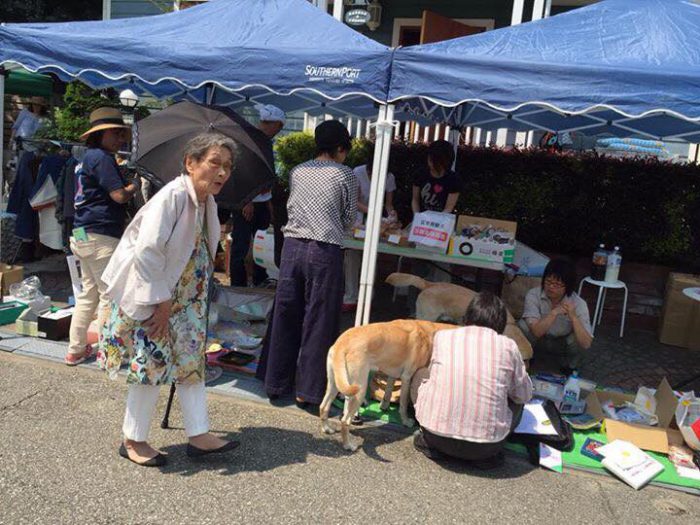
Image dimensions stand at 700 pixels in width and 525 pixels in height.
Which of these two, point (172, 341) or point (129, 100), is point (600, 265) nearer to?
point (172, 341)

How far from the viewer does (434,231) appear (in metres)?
5.25

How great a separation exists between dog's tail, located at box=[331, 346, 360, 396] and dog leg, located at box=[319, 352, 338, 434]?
0.18 feet

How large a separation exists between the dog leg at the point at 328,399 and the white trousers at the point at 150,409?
0.76 m

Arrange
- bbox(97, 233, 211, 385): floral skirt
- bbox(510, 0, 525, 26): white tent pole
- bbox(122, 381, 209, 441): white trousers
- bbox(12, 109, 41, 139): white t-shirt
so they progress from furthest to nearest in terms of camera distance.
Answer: bbox(12, 109, 41, 139): white t-shirt, bbox(510, 0, 525, 26): white tent pole, bbox(122, 381, 209, 441): white trousers, bbox(97, 233, 211, 385): floral skirt

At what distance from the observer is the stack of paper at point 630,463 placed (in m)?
3.50

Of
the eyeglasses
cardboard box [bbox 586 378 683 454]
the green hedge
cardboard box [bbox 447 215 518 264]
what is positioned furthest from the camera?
the green hedge

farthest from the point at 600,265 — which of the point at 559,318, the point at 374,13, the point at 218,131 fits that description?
the point at 374,13

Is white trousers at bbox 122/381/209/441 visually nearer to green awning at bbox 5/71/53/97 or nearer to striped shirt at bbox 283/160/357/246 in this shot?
striped shirt at bbox 283/160/357/246

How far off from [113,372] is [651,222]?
6.36 m

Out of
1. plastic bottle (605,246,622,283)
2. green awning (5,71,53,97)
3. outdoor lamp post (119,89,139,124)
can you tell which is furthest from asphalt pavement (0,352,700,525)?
green awning (5,71,53,97)

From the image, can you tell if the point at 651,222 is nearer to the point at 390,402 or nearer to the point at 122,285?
the point at 390,402

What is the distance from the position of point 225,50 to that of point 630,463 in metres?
3.98

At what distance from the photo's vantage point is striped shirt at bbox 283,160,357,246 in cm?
386

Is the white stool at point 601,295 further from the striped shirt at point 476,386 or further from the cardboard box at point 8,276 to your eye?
the cardboard box at point 8,276
